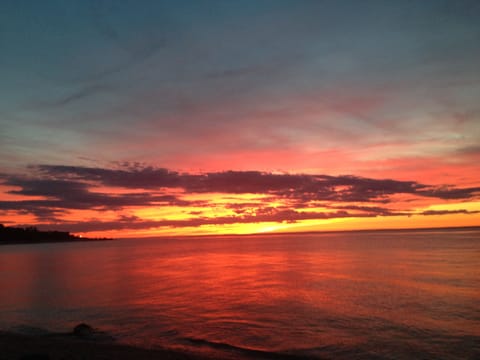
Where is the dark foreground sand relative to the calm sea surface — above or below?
above

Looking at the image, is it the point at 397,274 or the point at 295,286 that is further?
the point at 397,274

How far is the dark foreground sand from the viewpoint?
1602 cm

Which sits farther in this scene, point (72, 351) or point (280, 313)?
point (280, 313)

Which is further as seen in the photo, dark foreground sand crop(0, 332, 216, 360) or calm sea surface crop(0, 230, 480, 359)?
calm sea surface crop(0, 230, 480, 359)

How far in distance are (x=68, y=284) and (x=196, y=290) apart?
18.8 metres

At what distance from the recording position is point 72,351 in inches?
671

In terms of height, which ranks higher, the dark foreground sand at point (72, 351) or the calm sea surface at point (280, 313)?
the dark foreground sand at point (72, 351)

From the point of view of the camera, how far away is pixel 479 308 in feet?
86.4

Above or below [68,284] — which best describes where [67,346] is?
above

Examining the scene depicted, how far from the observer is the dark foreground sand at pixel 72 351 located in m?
16.0

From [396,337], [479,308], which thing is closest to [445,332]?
[396,337]

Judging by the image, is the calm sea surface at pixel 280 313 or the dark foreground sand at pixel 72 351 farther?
the calm sea surface at pixel 280 313

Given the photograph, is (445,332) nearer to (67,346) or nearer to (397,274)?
(67,346)

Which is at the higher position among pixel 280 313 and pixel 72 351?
pixel 72 351
